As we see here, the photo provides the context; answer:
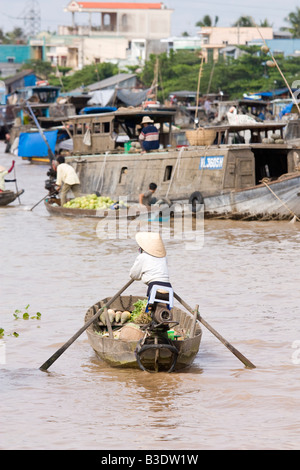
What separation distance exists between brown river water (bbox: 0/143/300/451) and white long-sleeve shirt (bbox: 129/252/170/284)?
91 cm

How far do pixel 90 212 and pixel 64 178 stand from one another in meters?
1.49

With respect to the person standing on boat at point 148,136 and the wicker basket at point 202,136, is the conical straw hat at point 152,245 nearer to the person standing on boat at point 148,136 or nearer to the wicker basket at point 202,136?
the wicker basket at point 202,136

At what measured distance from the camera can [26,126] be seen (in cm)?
4028

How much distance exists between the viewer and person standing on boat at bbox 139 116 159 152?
60.6 feet

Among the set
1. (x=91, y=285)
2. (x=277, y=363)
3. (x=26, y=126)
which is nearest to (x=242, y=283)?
(x=91, y=285)

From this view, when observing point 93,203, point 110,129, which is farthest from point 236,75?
point 93,203

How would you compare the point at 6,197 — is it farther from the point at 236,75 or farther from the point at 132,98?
the point at 236,75

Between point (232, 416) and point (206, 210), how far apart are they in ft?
39.0

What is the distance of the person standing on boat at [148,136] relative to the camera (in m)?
18.5

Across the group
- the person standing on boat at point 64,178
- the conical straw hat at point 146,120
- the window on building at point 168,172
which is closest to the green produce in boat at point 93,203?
the person standing on boat at point 64,178

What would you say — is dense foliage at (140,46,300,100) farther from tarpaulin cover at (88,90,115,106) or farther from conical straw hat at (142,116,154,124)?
conical straw hat at (142,116,154,124)

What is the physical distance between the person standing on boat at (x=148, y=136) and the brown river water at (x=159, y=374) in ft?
13.9

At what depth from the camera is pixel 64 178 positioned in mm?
19062
